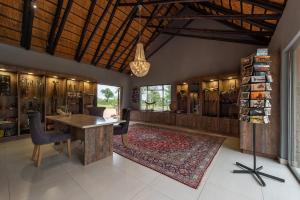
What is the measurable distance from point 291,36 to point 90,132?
4.48 m

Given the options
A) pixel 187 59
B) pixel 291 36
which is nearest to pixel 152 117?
pixel 187 59

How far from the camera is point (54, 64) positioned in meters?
6.43

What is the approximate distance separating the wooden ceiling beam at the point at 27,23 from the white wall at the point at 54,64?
1.36 feet

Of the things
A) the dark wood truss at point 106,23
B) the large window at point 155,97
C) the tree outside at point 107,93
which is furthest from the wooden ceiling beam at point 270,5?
the tree outside at point 107,93

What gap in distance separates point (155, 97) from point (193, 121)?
10.5 feet

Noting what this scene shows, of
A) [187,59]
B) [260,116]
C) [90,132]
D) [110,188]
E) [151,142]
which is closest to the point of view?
[110,188]

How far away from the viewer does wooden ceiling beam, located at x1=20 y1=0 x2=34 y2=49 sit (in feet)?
14.1

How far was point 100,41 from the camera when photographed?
6699 mm

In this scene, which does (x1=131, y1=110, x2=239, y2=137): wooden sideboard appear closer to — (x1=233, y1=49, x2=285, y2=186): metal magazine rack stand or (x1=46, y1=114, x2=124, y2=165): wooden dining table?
(x1=233, y1=49, x2=285, y2=186): metal magazine rack stand

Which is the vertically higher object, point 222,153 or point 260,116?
point 260,116

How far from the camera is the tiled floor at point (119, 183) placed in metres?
2.04

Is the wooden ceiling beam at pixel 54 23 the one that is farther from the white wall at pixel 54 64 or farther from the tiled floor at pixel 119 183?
the tiled floor at pixel 119 183

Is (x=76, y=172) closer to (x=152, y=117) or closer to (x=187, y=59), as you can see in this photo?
(x=152, y=117)

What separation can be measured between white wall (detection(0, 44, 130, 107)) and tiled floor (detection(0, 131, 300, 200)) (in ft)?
13.2
